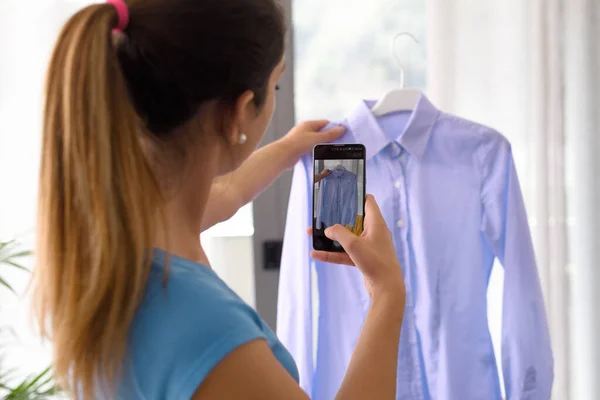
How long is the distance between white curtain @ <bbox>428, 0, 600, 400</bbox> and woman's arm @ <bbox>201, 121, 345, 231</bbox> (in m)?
0.39

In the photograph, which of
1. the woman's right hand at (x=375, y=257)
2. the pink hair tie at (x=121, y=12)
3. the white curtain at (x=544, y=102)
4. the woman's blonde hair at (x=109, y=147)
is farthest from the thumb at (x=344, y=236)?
the white curtain at (x=544, y=102)

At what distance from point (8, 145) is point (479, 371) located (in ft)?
3.62

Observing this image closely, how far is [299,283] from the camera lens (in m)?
1.15

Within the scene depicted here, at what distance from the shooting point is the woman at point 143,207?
0.56 metres

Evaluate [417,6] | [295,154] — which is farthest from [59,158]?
[417,6]

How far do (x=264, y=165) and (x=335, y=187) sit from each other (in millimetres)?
189

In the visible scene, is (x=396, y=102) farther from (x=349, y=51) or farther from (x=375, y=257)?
(x=375, y=257)

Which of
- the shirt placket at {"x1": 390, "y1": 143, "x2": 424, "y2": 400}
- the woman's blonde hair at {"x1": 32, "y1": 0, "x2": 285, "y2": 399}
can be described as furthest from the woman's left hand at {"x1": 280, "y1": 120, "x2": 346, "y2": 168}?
the woman's blonde hair at {"x1": 32, "y1": 0, "x2": 285, "y2": 399}

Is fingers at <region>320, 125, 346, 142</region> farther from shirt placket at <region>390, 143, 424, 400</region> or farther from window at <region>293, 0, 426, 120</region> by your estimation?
window at <region>293, 0, 426, 120</region>

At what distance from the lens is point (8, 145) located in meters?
1.34

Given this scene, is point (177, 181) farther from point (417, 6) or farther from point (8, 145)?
point (417, 6)

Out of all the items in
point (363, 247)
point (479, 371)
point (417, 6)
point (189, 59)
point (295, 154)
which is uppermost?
point (417, 6)

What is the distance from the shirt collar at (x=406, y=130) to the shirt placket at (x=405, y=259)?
26mm

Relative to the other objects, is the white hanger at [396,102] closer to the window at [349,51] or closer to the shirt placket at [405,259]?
the shirt placket at [405,259]
